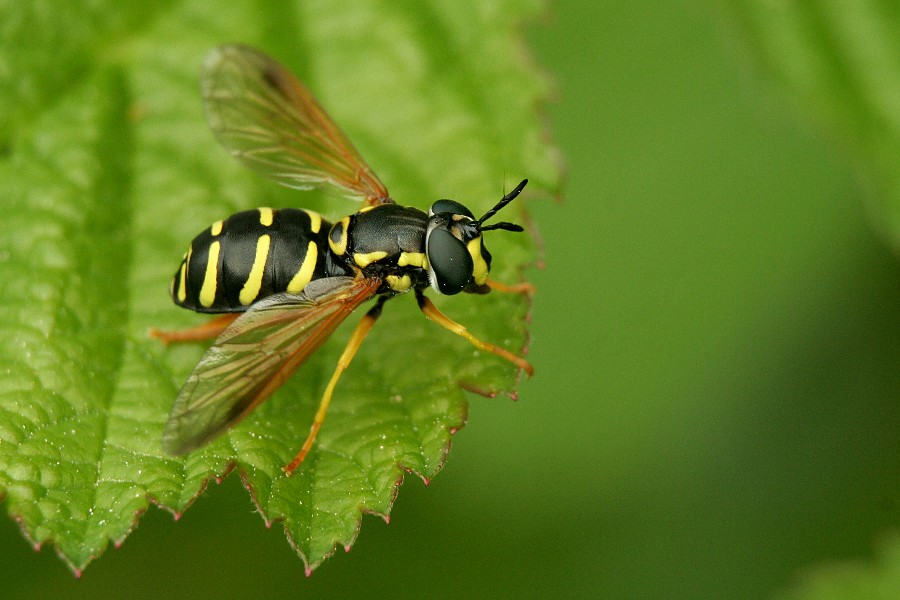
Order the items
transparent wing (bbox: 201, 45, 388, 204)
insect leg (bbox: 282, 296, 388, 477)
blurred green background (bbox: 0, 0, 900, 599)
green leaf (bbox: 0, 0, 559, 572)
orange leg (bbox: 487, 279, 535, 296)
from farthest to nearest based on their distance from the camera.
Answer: blurred green background (bbox: 0, 0, 900, 599) < transparent wing (bbox: 201, 45, 388, 204) < orange leg (bbox: 487, 279, 535, 296) < insect leg (bbox: 282, 296, 388, 477) < green leaf (bbox: 0, 0, 559, 572)

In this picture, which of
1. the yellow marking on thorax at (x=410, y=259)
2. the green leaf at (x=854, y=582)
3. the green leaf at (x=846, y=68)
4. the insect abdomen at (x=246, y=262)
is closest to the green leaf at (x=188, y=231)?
the insect abdomen at (x=246, y=262)

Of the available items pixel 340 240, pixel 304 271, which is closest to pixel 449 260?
pixel 340 240

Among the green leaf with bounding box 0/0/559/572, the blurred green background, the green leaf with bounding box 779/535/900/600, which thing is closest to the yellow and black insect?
the green leaf with bounding box 0/0/559/572

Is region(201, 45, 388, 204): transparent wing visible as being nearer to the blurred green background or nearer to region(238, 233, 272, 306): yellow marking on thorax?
region(238, 233, 272, 306): yellow marking on thorax

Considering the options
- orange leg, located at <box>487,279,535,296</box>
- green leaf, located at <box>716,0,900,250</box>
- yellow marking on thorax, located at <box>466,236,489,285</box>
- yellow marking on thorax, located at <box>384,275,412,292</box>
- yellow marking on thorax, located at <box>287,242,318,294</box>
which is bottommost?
yellow marking on thorax, located at <box>287,242,318,294</box>

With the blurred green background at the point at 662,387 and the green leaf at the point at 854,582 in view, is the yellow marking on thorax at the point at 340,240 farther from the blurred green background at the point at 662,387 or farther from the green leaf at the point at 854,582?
the green leaf at the point at 854,582

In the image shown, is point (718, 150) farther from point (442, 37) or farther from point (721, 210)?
point (442, 37)

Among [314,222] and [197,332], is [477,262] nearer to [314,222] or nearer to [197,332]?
[314,222]

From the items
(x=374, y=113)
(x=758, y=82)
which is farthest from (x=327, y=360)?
(x=758, y=82)
